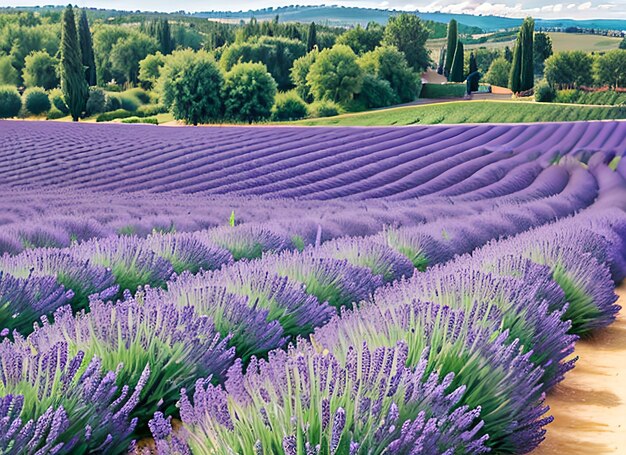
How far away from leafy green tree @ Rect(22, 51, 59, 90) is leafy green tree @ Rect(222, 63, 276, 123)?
3101 cm

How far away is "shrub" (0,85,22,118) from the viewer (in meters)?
54.1

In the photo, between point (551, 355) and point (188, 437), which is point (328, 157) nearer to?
point (551, 355)

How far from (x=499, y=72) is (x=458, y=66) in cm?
1250

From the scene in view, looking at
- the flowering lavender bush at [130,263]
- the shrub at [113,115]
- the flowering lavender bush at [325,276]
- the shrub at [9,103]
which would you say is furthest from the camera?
the shrub at [9,103]

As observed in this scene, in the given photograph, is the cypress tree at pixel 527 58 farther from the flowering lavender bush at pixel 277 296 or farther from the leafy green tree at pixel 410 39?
the flowering lavender bush at pixel 277 296

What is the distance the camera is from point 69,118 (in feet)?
Answer: 179

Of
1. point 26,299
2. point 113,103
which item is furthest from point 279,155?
point 113,103

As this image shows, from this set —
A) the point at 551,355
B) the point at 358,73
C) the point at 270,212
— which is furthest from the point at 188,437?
the point at 358,73

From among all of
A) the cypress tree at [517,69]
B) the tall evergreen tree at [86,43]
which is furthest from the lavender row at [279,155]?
the tall evergreen tree at [86,43]

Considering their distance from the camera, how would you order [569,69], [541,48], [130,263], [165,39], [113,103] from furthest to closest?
[165,39] < [541,48] < [569,69] < [113,103] < [130,263]

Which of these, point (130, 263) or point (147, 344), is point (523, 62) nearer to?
point (130, 263)

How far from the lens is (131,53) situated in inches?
3049

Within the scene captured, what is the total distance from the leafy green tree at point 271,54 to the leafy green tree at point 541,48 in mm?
20518

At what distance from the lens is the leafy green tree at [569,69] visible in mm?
58156
